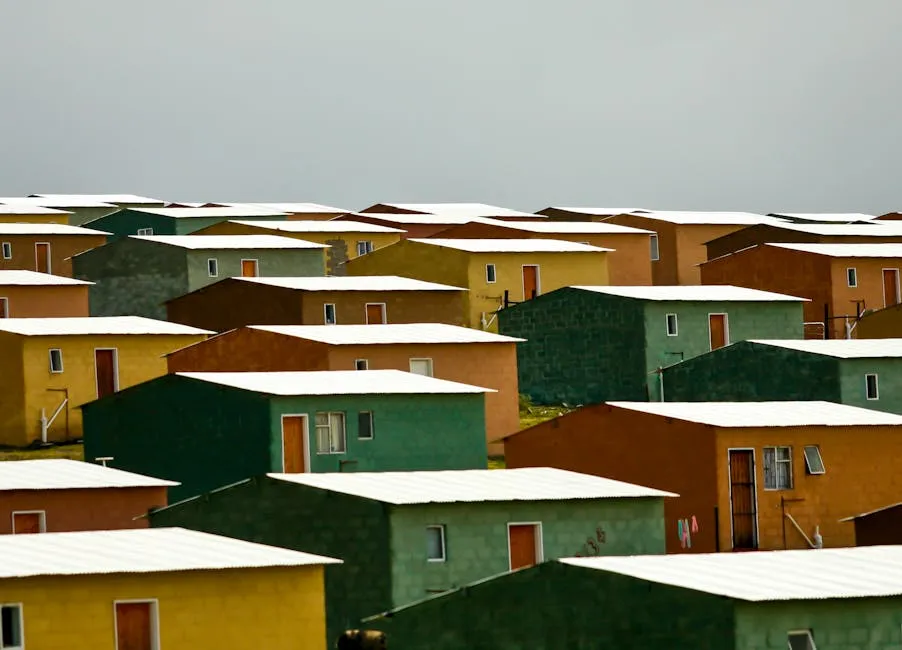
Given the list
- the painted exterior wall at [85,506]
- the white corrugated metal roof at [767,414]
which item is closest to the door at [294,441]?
the painted exterior wall at [85,506]

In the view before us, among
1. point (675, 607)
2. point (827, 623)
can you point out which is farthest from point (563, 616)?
point (827, 623)

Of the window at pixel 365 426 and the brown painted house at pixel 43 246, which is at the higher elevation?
the brown painted house at pixel 43 246

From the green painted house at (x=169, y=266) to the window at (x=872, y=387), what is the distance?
31.0 metres

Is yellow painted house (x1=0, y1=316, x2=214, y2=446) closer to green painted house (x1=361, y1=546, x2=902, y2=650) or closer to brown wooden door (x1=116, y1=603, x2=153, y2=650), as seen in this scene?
green painted house (x1=361, y1=546, x2=902, y2=650)

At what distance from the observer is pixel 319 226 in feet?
382

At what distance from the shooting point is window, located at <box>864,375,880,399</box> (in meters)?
75.4

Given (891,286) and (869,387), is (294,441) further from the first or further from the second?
(891,286)

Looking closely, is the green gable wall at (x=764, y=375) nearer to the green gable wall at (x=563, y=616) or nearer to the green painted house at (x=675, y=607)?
the green painted house at (x=675, y=607)

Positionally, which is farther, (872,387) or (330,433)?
(872,387)

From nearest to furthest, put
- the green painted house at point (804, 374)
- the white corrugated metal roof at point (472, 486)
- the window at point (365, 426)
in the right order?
1. the white corrugated metal roof at point (472, 486)
2. the window at point (365, 426)
3. the green painted house at point (804, 374)

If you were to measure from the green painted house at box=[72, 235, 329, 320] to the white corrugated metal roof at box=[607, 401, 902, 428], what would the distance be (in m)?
36.4

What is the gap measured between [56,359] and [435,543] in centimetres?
2754

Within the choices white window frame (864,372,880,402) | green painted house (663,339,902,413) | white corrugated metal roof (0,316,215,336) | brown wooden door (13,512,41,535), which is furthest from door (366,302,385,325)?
brown wooden door (13,512,41,535)

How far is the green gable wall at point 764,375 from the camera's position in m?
75.0
